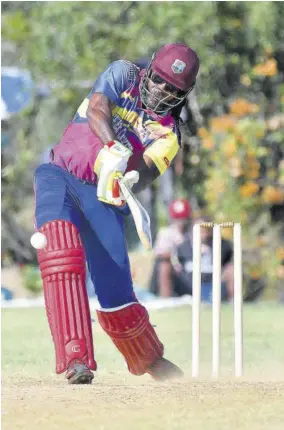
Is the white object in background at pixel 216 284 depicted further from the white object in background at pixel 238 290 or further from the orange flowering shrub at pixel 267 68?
the orange flowering shrub at pixel 267 68

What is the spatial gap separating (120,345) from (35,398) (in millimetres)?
1446

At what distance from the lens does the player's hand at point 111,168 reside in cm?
670

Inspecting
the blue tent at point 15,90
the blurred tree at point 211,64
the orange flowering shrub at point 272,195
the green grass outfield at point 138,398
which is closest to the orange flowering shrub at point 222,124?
the blurred tree at point 211,64

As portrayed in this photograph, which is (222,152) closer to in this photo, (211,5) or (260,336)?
(211,5)

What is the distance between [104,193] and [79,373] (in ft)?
3.13

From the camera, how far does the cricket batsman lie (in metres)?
6.79

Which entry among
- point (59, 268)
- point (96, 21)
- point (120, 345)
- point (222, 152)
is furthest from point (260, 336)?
point (96, 21)

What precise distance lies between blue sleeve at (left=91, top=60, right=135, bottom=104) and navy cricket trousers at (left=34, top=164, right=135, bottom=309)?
496 millimetres

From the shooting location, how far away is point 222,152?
15453mm

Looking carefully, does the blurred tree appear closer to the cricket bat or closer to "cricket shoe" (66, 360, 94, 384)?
the cricket bat

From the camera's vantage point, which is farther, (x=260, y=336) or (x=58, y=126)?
(x=58, y=126)

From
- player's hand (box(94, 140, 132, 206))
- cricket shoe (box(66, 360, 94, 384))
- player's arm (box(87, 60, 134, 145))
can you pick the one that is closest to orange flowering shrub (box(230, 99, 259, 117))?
Answer: player's arm (box(87, 60, 134, 145))

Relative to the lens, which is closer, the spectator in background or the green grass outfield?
the green grass outfield

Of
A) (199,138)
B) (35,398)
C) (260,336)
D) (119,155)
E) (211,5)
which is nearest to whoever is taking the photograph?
(35,398)
